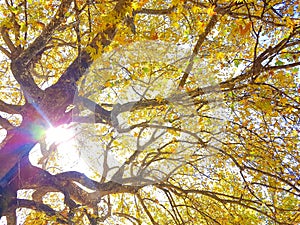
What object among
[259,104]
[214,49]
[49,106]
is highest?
[214,49]

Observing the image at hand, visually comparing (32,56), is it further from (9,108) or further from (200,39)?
(200,39)

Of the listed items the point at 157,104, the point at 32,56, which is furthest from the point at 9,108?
the point at 157,104

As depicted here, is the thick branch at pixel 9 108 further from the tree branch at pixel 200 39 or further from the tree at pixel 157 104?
the tree branch at pixel 200 39

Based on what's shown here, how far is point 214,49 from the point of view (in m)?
5.50

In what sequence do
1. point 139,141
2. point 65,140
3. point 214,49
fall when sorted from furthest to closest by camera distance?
point 65,140, point 139,141, point 214,49

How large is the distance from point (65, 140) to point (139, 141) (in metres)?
2.49

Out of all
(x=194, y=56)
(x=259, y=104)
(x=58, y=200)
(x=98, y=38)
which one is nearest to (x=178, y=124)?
(x=194, y=56)

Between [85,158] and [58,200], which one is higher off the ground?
[85,158]

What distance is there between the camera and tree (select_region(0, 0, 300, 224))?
12.7 feet

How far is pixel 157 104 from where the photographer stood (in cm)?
465

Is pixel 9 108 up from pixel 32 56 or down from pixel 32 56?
down

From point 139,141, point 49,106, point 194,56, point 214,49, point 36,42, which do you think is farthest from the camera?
point 139,141

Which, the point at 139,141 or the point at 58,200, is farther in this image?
the point at 58,200

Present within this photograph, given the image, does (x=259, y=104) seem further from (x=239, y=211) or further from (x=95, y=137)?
(x=95, y=137)
